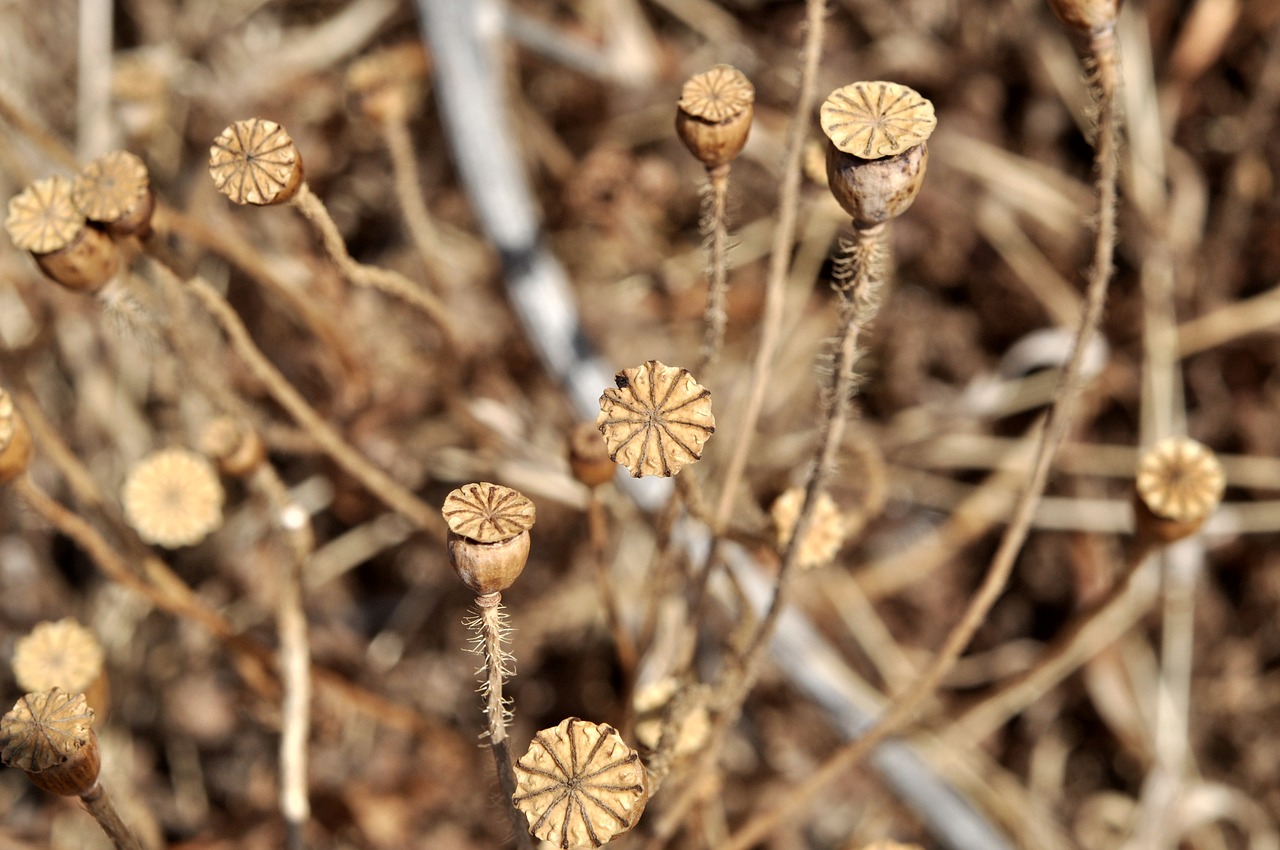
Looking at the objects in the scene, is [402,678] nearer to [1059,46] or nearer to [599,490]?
[599,490]

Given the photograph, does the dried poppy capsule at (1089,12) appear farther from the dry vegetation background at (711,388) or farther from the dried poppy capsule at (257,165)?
the dry vegetation background at (711,388)

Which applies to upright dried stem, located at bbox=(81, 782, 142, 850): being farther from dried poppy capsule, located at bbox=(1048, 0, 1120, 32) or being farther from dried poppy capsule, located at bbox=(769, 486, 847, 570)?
dried poppy capsule, located at bbox=(1048, 0, 1120, 32)

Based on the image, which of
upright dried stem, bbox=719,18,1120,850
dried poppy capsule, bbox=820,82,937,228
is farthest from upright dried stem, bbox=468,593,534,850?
dried poppy capsule, bbox=820,82,937,228

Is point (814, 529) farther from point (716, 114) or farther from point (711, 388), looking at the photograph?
point (711, 388)

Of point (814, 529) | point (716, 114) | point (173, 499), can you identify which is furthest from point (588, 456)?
point (173, 499)

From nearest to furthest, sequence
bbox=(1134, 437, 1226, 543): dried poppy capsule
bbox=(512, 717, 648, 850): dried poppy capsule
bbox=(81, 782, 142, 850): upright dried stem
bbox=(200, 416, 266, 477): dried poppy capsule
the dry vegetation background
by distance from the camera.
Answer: bbox=(512, 717, 648, 850): dried poppy capsule, bbox=(81, 782, 142, 850): upright dried stem, bbox=(1134, 437, 1226, 543): dried poppy capsule, bbox=(200, 416, 266, 477): dried poppy capsule, the dry vegetation background

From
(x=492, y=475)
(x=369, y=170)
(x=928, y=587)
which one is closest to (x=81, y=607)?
(x=492, y=475)
